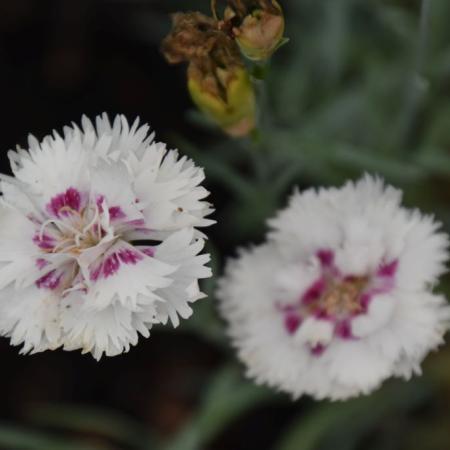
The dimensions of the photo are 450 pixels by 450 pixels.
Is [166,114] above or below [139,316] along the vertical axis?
above

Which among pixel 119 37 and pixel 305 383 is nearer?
pixel 305 383

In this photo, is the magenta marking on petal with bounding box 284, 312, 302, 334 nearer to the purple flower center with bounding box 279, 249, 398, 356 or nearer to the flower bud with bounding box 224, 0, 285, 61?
the purple flower center with bounding box 279, 249, 398, 356

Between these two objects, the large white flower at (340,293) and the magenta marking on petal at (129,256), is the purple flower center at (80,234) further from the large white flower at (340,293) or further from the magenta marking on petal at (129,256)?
the large white flower at (340,293)

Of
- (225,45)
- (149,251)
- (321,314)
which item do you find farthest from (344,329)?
(225,45)

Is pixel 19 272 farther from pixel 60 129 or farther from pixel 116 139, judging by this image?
pixel 60 129

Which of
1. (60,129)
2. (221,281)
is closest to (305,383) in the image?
(221,281)

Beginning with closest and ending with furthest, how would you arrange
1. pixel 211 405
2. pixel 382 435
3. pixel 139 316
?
pixel 139 316
pixel 211 405
pixel 382 435

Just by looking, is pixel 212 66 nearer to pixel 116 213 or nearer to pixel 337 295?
pixel 116 213

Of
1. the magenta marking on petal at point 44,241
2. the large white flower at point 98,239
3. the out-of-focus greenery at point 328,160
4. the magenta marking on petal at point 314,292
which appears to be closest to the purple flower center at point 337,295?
the magenta marking on petal at point 314,292
